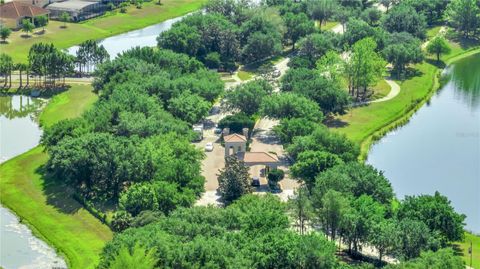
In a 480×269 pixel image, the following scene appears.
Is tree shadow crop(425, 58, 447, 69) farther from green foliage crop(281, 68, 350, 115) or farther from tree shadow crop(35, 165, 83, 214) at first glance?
tree shadow crop(35, 165, 83, 214)

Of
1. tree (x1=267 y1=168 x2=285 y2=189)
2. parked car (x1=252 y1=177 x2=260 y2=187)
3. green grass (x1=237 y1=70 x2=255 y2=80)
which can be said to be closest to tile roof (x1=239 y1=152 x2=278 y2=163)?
tree (x1=267 y1=168 x2=285 y2=189)

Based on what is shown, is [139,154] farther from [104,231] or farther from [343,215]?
[343,215]

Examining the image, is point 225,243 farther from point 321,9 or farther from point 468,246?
point 321,9

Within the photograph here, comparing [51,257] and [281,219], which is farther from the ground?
[281,219]

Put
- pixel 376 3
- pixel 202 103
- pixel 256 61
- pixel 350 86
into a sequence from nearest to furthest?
pixel 202 103 < pixel 350 86 < pixel 256 61 < pixel 376 3

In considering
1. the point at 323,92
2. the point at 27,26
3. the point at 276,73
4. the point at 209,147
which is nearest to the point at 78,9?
the point at 27,26

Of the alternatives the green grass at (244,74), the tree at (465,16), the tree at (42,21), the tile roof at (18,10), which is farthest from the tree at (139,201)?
the tree at (465,16)

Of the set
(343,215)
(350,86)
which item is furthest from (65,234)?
(350,86)
